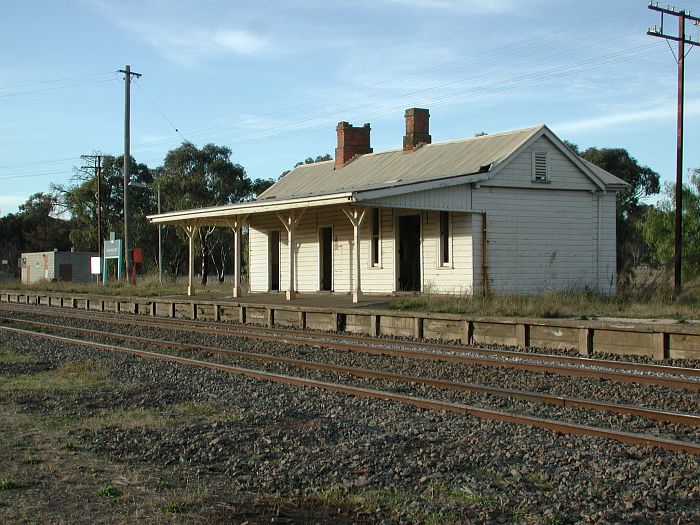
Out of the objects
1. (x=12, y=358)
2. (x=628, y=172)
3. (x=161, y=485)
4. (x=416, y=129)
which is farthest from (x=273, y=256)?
(x=628, y=172)

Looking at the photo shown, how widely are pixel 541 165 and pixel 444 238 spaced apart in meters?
3.61

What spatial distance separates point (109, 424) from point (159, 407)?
1.04m

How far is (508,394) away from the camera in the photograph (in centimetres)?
920

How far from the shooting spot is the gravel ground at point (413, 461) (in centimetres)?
518

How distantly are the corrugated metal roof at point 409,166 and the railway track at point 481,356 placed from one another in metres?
4.75

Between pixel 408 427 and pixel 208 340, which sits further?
pixel 208 340

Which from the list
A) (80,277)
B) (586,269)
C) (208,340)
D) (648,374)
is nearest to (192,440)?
(648,374)

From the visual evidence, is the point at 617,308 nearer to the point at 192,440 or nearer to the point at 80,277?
the point at 192,440

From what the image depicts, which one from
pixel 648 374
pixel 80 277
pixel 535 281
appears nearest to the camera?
pixel 648 374

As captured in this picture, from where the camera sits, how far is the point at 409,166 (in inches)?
1005

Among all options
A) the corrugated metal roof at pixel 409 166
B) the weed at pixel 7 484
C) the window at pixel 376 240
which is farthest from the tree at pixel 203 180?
the weed at pixel 7 484

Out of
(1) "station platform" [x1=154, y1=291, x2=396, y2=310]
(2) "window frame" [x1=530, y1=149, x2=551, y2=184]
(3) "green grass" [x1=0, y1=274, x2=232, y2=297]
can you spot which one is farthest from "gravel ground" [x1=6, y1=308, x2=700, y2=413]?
(3) "green grass" [x1=0, y1=274, x2=232, y2=297]

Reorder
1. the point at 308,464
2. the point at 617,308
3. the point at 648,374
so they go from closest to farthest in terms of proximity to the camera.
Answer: the point at 308,464 → the point at 648,374 → the point at 617,308

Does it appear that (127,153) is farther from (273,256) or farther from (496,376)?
(496,376)
